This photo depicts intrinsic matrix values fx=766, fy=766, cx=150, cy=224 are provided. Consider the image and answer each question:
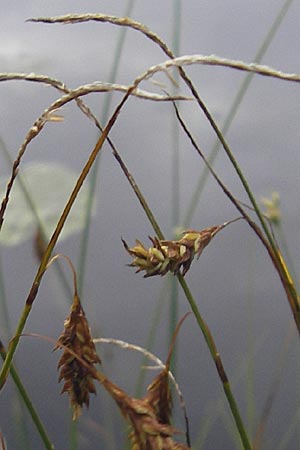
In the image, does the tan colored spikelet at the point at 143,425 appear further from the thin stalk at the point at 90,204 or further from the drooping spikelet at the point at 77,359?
the thin stalk at the point at 90,204

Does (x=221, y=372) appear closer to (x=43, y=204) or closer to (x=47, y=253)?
(x=47, y=253)

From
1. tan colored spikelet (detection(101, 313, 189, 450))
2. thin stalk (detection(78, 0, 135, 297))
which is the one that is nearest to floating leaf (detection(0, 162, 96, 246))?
thin stalk (detection(78, 0, 135, 297))

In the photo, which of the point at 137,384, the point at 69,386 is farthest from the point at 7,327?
the point at 69,386

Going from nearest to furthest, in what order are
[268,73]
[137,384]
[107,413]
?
[268,73] → [137,384] → [107,413]

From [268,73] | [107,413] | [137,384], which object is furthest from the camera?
[107,413]

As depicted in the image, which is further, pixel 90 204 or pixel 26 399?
pixel 90 204

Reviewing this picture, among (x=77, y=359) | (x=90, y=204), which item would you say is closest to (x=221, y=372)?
(x=77, y=359)

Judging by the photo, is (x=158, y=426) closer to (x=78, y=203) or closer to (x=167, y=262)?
(x=167, y=262)
